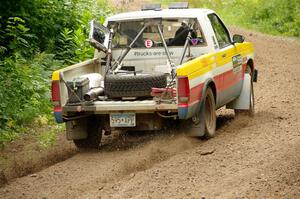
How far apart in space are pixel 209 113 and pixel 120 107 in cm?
150

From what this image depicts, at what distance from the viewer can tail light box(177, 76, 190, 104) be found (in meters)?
10.0

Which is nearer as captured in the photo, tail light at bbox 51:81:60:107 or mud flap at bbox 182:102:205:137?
tail light at bbox 51:81:60:107

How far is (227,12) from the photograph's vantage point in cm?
3525

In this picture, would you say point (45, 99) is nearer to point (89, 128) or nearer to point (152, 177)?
point (89, 128)

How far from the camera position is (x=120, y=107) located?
1045 centimetres

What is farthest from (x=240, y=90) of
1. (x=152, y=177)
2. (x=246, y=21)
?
(x=246, y=21)

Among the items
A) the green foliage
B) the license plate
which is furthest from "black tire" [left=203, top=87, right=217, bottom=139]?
the green foliage

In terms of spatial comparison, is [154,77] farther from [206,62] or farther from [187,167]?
[187,167]

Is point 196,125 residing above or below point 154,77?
below

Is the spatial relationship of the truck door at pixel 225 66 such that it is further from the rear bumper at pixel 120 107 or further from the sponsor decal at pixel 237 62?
the rear bumper at pixel 120 107

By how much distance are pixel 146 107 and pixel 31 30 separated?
21.4 ft

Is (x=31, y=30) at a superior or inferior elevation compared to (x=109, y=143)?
superior

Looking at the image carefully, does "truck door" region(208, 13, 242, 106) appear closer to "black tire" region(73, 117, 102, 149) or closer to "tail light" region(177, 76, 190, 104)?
"tail light" region(177, 76, 190, 104)

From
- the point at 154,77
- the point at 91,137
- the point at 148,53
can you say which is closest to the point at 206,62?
the point at 154,77
